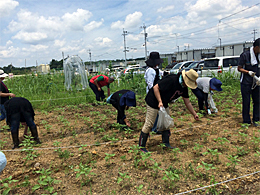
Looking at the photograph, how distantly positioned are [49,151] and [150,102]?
6.20 ft

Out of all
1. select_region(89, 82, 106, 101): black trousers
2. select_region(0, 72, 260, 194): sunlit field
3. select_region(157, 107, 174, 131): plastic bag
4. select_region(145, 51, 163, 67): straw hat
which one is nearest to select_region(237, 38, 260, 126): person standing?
select_region(0, 72, 260, 194): sunlit field

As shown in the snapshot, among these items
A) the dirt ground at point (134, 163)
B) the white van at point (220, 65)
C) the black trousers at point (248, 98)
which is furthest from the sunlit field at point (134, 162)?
the white van at point (220, 65)

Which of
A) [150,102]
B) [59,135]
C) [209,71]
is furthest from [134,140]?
[209,71]

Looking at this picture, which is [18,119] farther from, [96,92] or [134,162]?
[96,92]

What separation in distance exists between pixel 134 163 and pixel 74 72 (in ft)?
28.1

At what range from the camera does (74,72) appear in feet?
34.4

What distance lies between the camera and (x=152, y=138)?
3773mm

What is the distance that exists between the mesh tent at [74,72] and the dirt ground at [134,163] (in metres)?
6.04

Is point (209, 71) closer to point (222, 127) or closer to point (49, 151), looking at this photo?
point (222, 127)

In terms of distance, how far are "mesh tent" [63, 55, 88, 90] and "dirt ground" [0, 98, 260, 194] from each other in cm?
604

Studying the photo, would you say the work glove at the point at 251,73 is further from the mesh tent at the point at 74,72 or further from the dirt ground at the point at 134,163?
the mesh tent at the point at 74,72

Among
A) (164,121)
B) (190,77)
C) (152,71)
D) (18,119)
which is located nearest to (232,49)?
(152,71)

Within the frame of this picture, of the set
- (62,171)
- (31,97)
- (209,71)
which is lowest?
(62,171)

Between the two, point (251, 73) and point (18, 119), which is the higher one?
point (251, 73)
